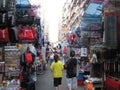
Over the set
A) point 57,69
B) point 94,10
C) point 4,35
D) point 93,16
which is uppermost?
point 94,10

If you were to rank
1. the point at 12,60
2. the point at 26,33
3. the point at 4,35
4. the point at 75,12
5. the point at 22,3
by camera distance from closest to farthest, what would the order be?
1. the point at 4,35
2. the point at 12,60
3. the point at 26,33
4. the point at 22,3
5. the point at 75,12

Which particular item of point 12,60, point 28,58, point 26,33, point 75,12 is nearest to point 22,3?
point 26,33

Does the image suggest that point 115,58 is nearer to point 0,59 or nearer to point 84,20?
point 84,20

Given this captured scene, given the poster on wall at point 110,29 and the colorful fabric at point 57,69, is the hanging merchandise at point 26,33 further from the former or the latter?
the poster on wall at point 110,29

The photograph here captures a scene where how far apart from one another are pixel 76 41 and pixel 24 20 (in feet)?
38.7

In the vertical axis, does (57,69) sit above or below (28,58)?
below

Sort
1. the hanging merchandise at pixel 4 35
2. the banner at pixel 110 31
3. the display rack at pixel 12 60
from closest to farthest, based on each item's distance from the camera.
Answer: the banner at pixel 110 31, the hanging merchandise at pixel 4 35, the display rack at pixel 12 60

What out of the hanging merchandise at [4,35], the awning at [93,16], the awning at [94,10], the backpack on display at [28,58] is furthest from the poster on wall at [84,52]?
the hanging merchandise at [4,35]

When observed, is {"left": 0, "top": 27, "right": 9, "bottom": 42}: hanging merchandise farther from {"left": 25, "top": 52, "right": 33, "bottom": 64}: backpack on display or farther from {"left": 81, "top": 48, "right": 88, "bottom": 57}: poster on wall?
{"left": 81, "top": 48, "right": 88, "bottom": 57}: poster on wall

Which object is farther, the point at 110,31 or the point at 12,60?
the point at 12,60

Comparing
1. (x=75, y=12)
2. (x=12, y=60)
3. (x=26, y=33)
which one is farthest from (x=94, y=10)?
(x=75, y=12)

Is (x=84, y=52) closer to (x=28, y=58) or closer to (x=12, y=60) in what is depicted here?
(x=28, y=58)

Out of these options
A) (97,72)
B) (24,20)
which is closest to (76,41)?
(97,72)

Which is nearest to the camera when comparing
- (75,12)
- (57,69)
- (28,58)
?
(28,58)
